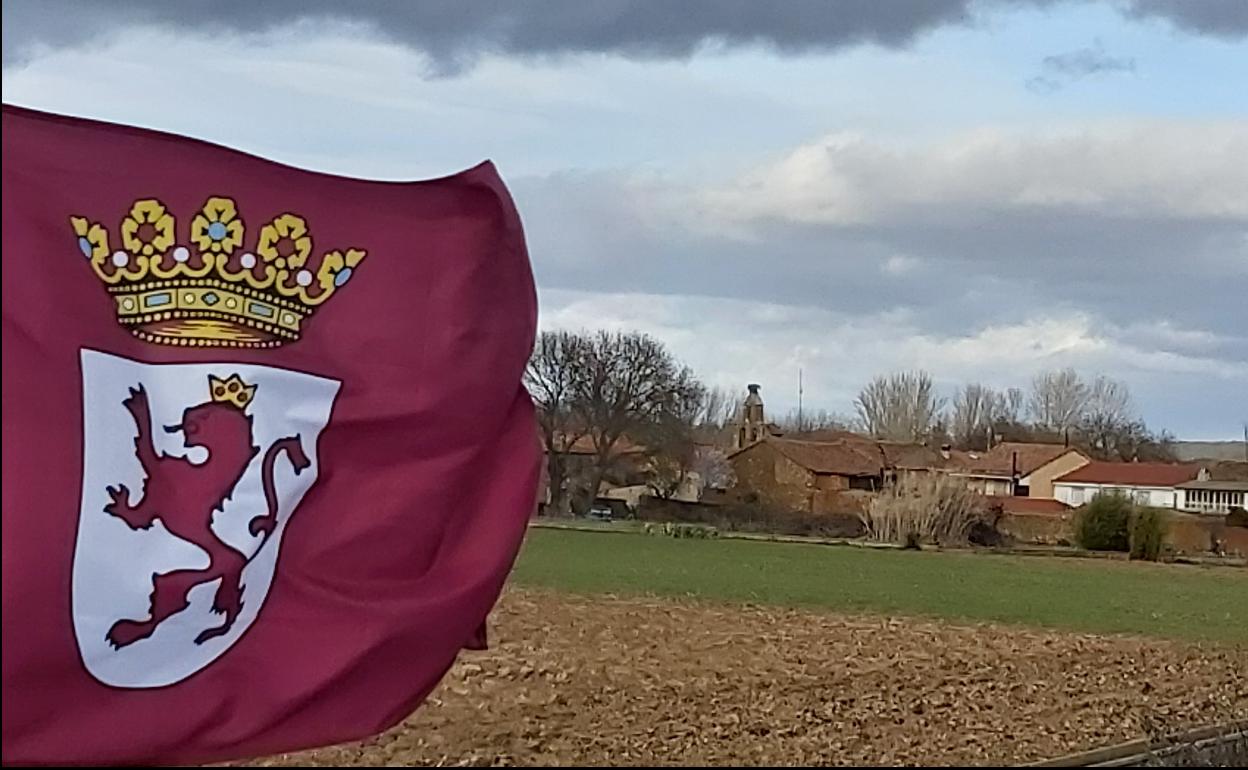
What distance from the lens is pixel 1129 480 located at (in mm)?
116250

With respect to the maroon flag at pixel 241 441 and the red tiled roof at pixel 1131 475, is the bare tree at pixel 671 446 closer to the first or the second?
the red tiled roof at pixel 1131 475

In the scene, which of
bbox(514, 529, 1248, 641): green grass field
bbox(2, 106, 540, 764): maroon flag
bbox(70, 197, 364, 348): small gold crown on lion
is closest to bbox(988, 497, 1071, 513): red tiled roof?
bbox(514, 529, 1248, 641): green grass field

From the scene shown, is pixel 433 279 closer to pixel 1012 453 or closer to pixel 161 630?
pixel 161 630

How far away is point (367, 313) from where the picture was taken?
7.48 meters

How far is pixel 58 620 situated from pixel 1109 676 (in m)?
16.5

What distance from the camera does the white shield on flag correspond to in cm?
644

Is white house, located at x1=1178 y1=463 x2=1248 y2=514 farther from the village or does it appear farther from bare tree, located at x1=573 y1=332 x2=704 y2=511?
bare tree, located at x1=573 y1=332 x2=704 y2=511

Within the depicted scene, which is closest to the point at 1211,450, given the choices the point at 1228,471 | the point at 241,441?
the point at 1228,471

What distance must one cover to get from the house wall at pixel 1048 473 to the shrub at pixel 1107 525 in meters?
52.1

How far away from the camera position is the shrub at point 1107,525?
6806 centimetres

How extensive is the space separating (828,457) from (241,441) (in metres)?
→ 104

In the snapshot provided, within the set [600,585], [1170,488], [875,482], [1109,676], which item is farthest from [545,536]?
[1170,488]

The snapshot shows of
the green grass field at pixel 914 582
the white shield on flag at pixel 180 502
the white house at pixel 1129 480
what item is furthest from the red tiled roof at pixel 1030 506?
the white shield on flag at pixel 180 502

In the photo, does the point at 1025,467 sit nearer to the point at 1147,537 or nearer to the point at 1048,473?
the point at 1048,473
